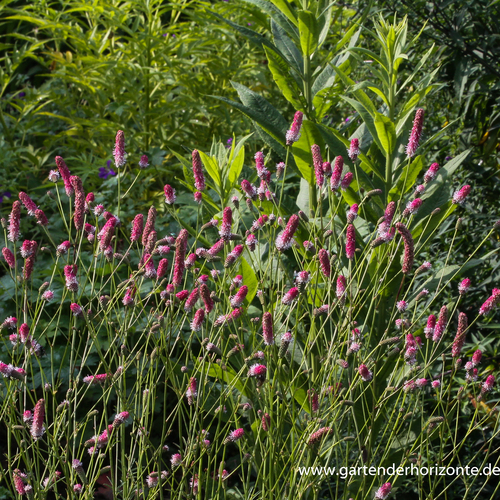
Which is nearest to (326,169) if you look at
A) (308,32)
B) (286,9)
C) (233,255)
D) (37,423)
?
(233,255)

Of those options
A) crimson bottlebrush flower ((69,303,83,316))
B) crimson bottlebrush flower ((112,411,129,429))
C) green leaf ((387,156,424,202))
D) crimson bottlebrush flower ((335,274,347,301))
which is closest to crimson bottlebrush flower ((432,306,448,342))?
crimson bottlebrush flower ((335,274,347,301))

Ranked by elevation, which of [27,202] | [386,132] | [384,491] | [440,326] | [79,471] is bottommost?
[79,471]

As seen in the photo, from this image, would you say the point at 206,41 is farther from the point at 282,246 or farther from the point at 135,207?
the point at 282,246

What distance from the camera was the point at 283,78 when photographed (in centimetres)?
214

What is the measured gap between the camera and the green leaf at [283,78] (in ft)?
6.93

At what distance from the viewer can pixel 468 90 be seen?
2602 mm

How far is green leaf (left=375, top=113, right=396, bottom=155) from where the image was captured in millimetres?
1862

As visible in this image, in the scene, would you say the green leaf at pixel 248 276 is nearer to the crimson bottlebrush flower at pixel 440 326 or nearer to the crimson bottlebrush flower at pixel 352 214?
the crimson bottlebrush flower at pixel 352 214

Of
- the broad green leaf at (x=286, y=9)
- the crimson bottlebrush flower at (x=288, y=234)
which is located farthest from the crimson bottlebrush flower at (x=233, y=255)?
the broad green leaf at (x=286, y=9)

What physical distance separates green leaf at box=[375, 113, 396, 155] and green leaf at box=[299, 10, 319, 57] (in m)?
0.43

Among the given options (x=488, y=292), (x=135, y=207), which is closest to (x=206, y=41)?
(x=135, y=207)

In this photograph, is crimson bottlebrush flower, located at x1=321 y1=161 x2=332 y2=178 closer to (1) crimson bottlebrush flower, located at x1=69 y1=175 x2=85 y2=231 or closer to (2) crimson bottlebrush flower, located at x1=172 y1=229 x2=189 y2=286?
(2) crimson bottlebrush flower, located at x1=172 y1=229 x2=189 y2=286

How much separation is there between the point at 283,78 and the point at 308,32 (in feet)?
0.61

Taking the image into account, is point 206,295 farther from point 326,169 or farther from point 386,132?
point 386,132
